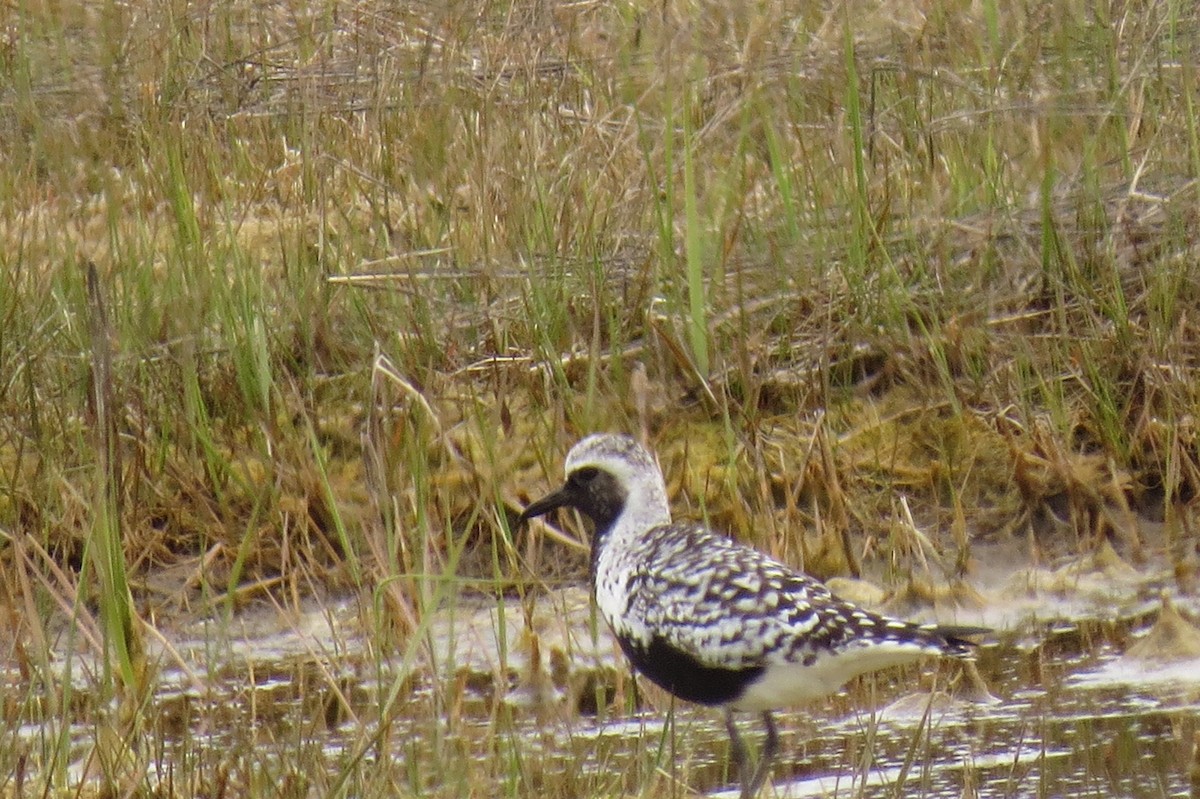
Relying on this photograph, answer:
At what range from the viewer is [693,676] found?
4.12 metres

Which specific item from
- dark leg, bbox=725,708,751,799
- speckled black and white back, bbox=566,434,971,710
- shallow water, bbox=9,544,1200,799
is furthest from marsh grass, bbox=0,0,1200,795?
dark leg, bbox=725,708,751,799

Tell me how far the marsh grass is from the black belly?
0.38 m

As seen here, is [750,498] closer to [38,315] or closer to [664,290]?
[664,290]

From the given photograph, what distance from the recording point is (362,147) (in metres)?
7.12

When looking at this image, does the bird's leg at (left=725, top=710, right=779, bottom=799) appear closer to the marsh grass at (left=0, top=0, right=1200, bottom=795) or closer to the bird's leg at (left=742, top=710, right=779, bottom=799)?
the bird's leg at (left=742, top=710, right=779, bottom=799)

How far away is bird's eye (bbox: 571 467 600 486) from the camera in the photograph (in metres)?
4.62

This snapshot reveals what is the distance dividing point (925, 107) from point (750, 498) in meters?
2.00

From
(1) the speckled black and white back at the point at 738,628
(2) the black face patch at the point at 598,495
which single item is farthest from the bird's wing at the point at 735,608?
(2) the black face patch at the point at 598,495

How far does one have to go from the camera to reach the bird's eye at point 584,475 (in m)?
4.62

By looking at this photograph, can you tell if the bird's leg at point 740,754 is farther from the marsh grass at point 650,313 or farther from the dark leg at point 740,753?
the marsh grass at point 650,313

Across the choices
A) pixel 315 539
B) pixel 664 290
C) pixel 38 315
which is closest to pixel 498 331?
pixel 664 290

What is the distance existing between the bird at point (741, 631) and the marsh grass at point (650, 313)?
37 cm

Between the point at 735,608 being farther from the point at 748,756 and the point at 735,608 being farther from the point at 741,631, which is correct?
the point at 748,756

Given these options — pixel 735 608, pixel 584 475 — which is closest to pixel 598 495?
pixel 584 475
